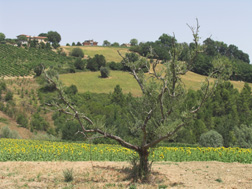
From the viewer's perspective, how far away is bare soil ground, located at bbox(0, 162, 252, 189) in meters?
9.95

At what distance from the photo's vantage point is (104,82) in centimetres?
7350

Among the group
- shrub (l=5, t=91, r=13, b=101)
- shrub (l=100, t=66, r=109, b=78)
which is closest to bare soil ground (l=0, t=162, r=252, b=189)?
shrub (l=5, t=91, r=13, b=101)

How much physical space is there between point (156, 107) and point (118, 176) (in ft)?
10.5

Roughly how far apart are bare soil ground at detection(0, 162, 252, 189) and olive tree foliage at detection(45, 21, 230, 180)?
1.06m

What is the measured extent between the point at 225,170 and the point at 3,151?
40.4 feet

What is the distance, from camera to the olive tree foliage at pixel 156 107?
364 inches

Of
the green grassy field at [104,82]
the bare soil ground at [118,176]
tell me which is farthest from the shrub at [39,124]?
the bare soil ground at [118,176]

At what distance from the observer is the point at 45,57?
9350 cm

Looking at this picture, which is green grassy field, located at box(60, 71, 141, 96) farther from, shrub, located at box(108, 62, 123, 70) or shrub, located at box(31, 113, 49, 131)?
shrub, located at box(31, 113, 49, 131)

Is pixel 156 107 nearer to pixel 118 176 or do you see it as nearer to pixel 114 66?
pixel 118 176

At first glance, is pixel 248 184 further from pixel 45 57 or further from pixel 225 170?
pixel 45 57

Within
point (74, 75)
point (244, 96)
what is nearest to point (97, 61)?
point (74, 75)

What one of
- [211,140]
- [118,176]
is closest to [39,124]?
[211,140]

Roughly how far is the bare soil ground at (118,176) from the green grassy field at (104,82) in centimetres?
5396
